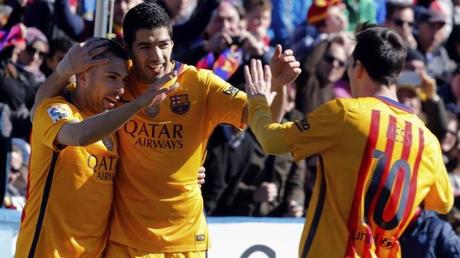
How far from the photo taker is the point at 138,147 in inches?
253

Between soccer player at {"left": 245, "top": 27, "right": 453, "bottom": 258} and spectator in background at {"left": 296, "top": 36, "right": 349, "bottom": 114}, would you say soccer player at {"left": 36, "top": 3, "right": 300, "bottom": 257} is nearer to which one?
soccer player at {"left": 245, "top": 27, "right": 453, "bottom": 258}

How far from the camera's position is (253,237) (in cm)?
845

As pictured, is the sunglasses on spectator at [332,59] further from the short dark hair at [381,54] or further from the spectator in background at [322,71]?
the short dark hair at [381,54]

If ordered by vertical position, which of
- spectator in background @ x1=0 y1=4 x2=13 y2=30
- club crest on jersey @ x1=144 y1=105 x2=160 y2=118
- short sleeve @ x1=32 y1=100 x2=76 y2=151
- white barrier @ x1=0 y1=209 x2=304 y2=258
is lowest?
white barrier @ x1=0 y1=209 x2=304 y2=258

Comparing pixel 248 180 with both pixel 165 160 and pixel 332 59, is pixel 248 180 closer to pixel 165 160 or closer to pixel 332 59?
pixel 332 59

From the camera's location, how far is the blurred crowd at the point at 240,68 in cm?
1012

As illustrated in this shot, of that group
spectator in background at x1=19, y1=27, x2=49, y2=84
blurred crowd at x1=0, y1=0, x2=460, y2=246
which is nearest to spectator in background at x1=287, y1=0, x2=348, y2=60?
blurred crowd at x1=0, y1=0, x2=460, y2=246

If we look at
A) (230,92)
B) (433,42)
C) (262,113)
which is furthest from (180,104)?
(433,42)

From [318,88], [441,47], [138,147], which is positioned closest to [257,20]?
[318,88]

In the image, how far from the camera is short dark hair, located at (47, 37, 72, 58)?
1034cm

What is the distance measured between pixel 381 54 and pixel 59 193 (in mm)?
1790

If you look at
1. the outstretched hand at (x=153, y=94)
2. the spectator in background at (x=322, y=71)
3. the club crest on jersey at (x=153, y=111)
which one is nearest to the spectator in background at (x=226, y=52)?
the spectator in background at (x=322, y=71)

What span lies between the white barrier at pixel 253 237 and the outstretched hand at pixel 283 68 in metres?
2.30

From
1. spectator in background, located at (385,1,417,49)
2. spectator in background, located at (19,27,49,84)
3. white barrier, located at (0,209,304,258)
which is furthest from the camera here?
spectator in background, located at (385,1,417,49)
